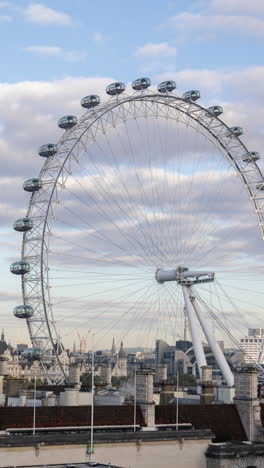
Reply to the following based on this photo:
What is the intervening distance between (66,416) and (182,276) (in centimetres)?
3950

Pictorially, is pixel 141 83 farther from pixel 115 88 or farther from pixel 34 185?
pixel 34 185

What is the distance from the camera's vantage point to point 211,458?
38719 millimetres

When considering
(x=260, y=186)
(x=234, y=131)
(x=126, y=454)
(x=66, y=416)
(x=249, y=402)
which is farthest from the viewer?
(x=260, y=186)

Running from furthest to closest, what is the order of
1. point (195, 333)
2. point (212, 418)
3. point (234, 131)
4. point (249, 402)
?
1. point (234, 131)
2. point (195, 333)
3. point (249, 402)
4. point (212, 418)

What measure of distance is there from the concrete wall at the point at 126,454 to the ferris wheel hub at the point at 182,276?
121ft

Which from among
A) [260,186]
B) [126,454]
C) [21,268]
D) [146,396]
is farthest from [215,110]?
[126,454]

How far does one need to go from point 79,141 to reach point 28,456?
46474 millimetres

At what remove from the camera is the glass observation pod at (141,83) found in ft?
257

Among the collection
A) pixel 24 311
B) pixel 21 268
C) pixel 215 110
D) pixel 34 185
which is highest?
pixel 215 110

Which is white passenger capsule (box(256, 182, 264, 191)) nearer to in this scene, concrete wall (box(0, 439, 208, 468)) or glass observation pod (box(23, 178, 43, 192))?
glass observation pod (box(23, 178, 43, 192))

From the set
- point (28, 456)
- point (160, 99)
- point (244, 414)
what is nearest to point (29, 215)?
point (160, 99)

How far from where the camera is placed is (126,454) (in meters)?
36.9

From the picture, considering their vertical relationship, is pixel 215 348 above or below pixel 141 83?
below

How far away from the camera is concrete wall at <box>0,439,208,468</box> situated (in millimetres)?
34125
